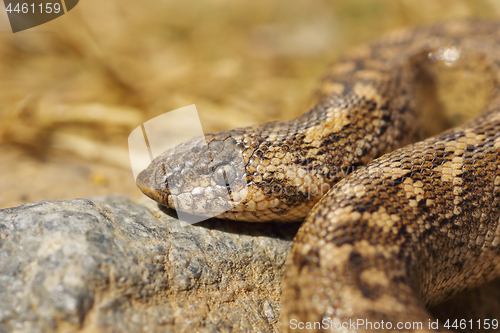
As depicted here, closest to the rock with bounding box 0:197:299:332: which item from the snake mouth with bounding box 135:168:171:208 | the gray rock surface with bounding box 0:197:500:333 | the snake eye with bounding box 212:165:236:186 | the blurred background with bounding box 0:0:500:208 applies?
the gray rock surface with bounding box 0:197:500:333

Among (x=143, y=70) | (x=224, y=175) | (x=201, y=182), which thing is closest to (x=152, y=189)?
(x=201, y=182)

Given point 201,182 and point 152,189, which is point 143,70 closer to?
point 152,189

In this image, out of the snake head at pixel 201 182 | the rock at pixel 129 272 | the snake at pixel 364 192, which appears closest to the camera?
the rock at pixel 129 272

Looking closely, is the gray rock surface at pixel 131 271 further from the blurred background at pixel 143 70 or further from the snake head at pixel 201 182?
the blurred background at pixel 143 70

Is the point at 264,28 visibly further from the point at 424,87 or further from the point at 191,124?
the point at 424,87

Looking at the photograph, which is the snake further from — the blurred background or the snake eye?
the blurred background

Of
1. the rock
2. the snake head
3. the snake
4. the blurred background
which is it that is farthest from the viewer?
the blurred background

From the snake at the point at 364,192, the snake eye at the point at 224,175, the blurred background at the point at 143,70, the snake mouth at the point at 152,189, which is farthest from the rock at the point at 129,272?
the blurred background at the point at 143,70
